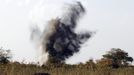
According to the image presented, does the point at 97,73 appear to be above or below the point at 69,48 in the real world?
below

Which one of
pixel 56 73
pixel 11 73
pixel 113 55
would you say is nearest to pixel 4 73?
pixel 11 73

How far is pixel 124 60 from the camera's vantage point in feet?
158

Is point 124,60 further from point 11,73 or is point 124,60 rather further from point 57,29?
point 11,73

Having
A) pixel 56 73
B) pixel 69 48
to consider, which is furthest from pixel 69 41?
pixel 56 73

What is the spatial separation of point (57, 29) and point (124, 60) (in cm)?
928

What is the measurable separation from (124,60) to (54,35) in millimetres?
9502

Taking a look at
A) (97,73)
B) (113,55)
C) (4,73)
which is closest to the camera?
(4,73)

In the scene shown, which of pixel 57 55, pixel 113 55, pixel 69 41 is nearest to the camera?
pixel 57 55

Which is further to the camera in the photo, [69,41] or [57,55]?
[69,41]

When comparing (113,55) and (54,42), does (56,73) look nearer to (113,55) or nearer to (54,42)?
(54,42)

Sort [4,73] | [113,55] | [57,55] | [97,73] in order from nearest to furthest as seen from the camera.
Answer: [4,73] < [97,73] < [57,55] < [113,55]

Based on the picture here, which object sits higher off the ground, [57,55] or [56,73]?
[57,55]

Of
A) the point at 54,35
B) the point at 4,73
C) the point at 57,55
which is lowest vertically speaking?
the point at 4,73

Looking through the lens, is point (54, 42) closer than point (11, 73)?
No
